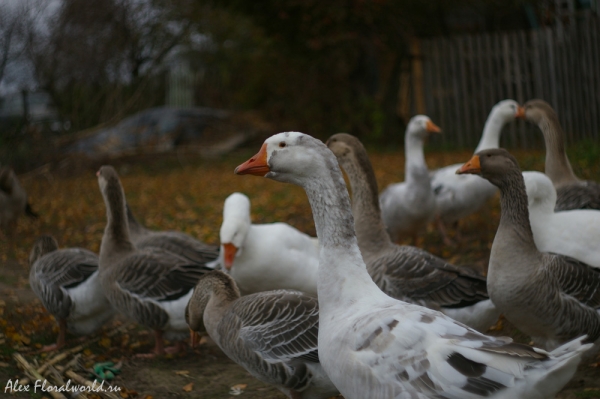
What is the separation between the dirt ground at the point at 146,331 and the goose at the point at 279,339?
546 millimetres

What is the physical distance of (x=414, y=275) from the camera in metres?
4.82

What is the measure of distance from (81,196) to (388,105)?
346 inches

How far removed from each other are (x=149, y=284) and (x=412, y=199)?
3262 millimetres

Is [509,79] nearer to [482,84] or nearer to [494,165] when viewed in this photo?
[482,84]

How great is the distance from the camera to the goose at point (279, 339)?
4.03m

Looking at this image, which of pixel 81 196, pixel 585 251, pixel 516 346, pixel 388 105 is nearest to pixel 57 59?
pixel 81 196

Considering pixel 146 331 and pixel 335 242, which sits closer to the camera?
pixel 335 242

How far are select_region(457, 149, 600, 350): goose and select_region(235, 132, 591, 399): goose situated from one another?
4.14 feet

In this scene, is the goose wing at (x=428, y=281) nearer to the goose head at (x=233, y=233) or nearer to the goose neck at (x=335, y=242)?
the goose head at (x=233, y=233)

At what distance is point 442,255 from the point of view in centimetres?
763

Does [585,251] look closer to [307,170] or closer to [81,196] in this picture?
[307,170]

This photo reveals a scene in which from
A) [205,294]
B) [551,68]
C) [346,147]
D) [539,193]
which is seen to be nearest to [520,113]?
[539,193]

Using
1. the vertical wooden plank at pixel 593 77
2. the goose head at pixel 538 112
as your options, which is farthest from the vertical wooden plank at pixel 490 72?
the goose head at pixel 538 112

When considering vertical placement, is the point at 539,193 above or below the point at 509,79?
below
